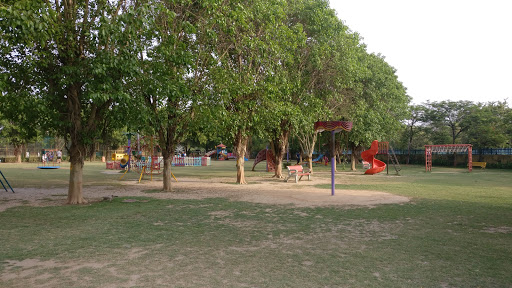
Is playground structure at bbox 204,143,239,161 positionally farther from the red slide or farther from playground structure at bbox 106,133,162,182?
the red slide

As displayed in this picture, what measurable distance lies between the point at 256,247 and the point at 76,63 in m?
8.56

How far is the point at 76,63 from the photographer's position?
1145 cm

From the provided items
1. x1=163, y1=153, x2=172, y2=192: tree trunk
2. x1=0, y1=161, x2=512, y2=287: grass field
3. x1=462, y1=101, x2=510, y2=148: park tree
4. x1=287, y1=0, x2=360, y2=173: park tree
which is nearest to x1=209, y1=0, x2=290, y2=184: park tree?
x1=163, y1=153, x2=172, y2=192: tree trunk

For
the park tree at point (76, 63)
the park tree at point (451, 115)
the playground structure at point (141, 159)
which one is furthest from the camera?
the park tree at point (451, 115)

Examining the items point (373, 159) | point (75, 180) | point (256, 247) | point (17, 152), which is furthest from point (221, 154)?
point (256, 247)

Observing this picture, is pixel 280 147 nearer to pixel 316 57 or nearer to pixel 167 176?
pixel 316 57

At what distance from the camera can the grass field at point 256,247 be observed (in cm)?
504

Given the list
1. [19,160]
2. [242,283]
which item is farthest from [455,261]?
[19,160]

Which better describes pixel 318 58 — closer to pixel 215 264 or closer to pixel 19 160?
pixel 215 264

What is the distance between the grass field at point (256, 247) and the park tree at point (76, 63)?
283 cm

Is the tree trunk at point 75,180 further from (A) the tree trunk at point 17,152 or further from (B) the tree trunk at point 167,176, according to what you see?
(A) the tree trunk at point 17,152

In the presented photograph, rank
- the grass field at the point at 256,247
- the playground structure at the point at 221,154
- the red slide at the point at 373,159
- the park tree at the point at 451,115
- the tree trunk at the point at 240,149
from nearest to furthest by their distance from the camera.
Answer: the grass field at the point at 256,247
the tree trunk at the point at 240,149
the red slide at the point at 373,159
the park tree at the point at 451,115
the playground structure at the point at 221,154

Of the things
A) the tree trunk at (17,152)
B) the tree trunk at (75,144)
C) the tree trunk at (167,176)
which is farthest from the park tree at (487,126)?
the tree trunk at (17,152)

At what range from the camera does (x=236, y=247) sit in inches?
264
